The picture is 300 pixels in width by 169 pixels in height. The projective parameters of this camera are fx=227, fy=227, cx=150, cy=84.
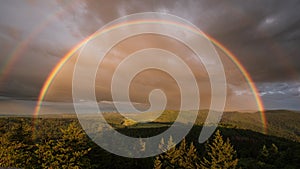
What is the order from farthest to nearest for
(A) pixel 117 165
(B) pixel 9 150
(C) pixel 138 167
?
(C) pixel 138 167 → (A) pixel 117 165 → (B) pixel 9 150

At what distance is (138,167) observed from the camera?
73812 mm

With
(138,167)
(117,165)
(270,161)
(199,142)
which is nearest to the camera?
(117,165)

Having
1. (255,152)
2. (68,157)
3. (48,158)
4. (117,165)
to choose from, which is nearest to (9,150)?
(48,158)

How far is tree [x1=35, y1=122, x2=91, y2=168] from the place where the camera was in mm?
30875

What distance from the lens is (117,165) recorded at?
185ft

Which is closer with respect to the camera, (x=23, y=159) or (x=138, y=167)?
(x=23, y=159)

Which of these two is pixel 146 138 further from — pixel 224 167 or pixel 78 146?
pixel 78 146

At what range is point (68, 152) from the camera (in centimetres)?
3169

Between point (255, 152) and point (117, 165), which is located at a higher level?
point (117, 165)

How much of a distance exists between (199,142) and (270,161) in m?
54.3

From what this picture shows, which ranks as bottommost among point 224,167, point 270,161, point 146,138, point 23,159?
point 270,161

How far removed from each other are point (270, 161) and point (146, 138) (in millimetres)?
98091

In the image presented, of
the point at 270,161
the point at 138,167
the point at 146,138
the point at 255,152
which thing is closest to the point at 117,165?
the point at 138,167

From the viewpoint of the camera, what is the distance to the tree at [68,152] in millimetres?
30875
